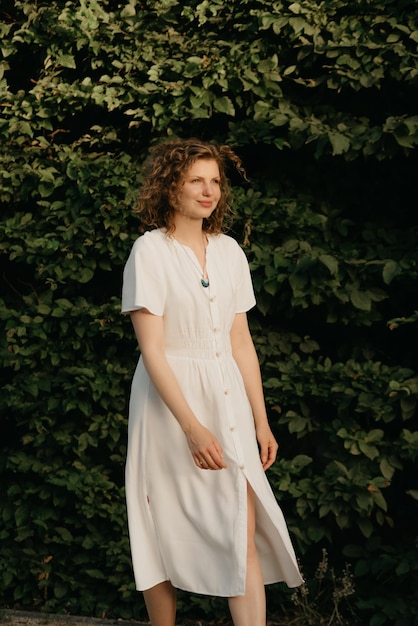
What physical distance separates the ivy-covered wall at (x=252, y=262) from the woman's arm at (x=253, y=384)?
87 centimetres

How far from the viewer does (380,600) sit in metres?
4.38

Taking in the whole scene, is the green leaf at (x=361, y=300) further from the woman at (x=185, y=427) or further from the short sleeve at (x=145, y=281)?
the short sleeve at (x=145, y=281)

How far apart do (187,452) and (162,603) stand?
59cm

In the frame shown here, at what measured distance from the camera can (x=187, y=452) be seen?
128 inches

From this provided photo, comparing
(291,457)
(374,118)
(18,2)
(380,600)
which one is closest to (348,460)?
(291,457)

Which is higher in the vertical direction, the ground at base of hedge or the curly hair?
the curly hair

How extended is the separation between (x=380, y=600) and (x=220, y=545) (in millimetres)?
1511

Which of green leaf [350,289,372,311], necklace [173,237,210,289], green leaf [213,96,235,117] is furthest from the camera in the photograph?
green leaf [213,96,235,117]

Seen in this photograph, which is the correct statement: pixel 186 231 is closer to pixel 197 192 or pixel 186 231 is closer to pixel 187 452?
pixel 197 192

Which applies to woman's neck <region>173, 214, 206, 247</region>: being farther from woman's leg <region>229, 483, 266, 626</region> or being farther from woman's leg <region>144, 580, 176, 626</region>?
woman's leg <region>144, 580, 176, 626</region>

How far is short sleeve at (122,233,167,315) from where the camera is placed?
318cm

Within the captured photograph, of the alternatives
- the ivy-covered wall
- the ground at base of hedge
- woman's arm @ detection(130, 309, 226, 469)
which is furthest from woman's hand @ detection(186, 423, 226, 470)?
the ground at base of hedge

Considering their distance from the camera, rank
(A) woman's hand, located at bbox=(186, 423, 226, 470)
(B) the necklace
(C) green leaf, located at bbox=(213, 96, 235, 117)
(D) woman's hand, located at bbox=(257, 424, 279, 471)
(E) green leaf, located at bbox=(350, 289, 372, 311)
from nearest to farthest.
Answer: (A) woman's hand, located at bbox=(186, 423, 226, 470) → (B) the necklace → (D) woman's hand, located at bbox=(257, 424, 279, 471) → (E) green leaf, located at bbox=(350, 289, 372, 311) → (C) green leaf, located at bbox=(213, 96, 235, 117)

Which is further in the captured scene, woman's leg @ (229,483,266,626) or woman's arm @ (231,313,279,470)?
woman's arm @ (231,313,279,470)
